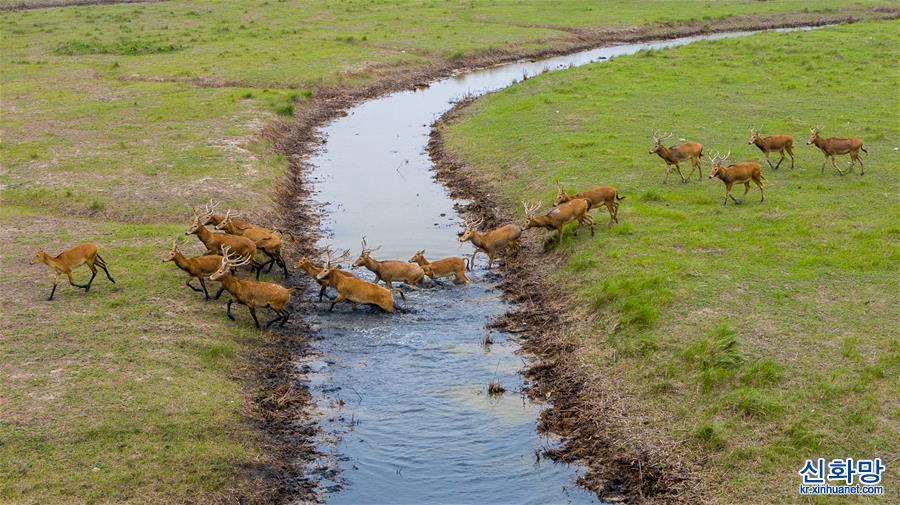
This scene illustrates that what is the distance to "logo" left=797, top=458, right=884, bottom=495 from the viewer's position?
36.5 ft

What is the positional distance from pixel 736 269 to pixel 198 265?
1013 cm

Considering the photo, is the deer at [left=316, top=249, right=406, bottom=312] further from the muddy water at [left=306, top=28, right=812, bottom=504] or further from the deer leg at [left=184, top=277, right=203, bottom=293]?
the deer leg at [left=184, top=277, right=203, bottom=293]

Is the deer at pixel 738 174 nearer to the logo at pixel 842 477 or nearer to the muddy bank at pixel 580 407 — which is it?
the muddy bank at pixel 580 407

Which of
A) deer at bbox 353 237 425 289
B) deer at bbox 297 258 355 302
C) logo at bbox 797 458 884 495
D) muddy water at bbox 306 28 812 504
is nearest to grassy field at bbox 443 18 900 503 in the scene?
logo at bbox 797 458 884 495

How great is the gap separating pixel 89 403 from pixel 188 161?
1417 centimetres

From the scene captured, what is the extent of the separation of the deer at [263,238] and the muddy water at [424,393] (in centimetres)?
166

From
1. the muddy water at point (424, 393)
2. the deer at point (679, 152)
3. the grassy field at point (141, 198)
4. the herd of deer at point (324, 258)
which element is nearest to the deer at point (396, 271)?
the herd of deer at point (324, 258)

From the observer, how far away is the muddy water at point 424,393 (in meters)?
12.5

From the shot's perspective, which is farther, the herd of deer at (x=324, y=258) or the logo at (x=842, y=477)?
the herd of deer at (x=324, y=258)

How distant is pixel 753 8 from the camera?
2621 inches

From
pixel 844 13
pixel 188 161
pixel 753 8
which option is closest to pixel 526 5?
pixel 753 8

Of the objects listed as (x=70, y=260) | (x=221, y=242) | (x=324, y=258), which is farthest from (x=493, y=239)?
(x=70, y=260)

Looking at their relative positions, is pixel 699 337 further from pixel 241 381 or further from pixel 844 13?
pixel 844 13

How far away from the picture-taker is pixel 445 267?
62.5 feet
